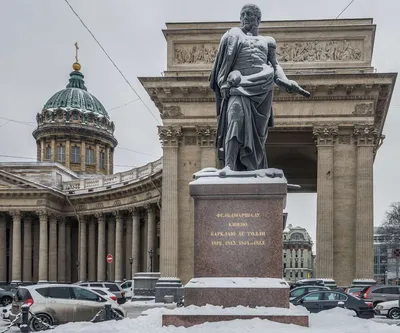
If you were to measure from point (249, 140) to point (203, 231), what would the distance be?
204 centimetres

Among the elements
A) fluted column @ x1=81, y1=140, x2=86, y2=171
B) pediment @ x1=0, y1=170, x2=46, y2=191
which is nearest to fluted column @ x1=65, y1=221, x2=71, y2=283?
pediment @ x1=0, y1=170, x2=46, y2=191

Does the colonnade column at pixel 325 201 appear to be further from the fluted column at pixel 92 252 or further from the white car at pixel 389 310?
the fluted column at pixel 92 252

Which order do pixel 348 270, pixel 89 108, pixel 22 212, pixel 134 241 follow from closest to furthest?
1. pixel 348 270
2. pixel 134 241
3. pixel 22 212
4. pixel 89 108

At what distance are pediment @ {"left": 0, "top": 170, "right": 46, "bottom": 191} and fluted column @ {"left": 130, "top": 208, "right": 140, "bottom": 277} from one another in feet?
45.8

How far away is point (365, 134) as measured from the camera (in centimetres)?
4128

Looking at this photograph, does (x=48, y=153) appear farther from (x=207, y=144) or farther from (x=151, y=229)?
(x=207, y=144)

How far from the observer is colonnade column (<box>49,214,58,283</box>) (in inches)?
3029

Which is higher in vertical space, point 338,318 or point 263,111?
point 263,111

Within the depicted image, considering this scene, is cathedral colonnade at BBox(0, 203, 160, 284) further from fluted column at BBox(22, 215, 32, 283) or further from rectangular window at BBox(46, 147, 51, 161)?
rectangular window at BBox(46, 147, 51, 161)

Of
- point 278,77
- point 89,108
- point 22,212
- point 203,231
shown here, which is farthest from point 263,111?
point 89,108

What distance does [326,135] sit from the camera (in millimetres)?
41688

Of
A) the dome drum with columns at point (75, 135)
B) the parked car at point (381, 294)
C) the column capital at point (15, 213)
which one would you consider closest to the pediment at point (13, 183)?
the column capital at point (15, 213)

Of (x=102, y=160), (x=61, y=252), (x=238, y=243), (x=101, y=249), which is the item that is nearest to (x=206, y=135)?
(x=238, y=243)

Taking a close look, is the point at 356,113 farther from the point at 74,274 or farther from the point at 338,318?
the point at 74,274
